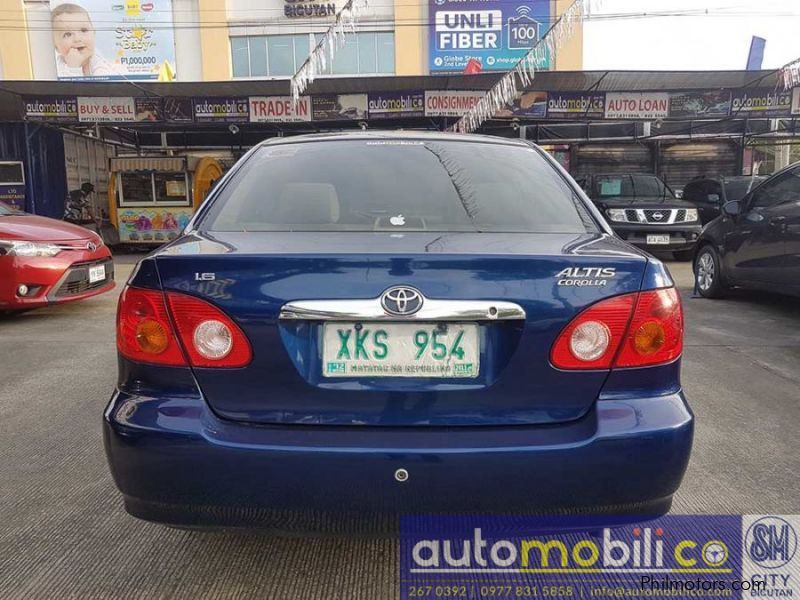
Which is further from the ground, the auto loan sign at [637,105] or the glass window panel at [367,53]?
the glass window panel at [367,53]

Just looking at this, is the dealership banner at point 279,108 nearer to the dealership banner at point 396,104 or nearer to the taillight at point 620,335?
the dealership banner at point 396,104

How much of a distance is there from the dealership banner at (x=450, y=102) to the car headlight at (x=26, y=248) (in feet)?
29.8

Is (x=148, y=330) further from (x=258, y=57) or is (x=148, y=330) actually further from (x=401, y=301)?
(x=258, y=57)

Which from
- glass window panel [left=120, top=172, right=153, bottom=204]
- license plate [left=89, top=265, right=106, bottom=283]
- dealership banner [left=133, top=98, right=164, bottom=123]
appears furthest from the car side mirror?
glass window panel [left=120, top=172, right=153, bottom=204]

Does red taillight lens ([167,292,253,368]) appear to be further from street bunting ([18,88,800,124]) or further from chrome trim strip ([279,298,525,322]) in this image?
street bunting ([18,88,800,124])

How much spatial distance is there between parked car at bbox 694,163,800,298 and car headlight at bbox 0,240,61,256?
21.7ft

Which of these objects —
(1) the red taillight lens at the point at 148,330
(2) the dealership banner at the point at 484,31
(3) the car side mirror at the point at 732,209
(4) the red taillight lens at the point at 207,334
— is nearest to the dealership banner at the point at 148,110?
(3) the car side mirror at the point at 732,209

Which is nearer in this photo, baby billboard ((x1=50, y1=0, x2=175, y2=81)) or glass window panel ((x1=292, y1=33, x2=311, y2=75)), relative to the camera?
glass window panel ((x1=292, y1=33, x2=311, y2=75))

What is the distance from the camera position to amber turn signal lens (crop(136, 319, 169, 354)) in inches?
66.4

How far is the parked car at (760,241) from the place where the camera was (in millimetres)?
5520

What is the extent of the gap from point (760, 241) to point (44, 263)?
680 centimetres

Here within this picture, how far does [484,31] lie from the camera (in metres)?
23.8

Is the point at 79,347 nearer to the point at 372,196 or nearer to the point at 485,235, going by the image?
the point at 372,196

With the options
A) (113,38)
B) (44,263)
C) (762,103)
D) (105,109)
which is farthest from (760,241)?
(113,38)
